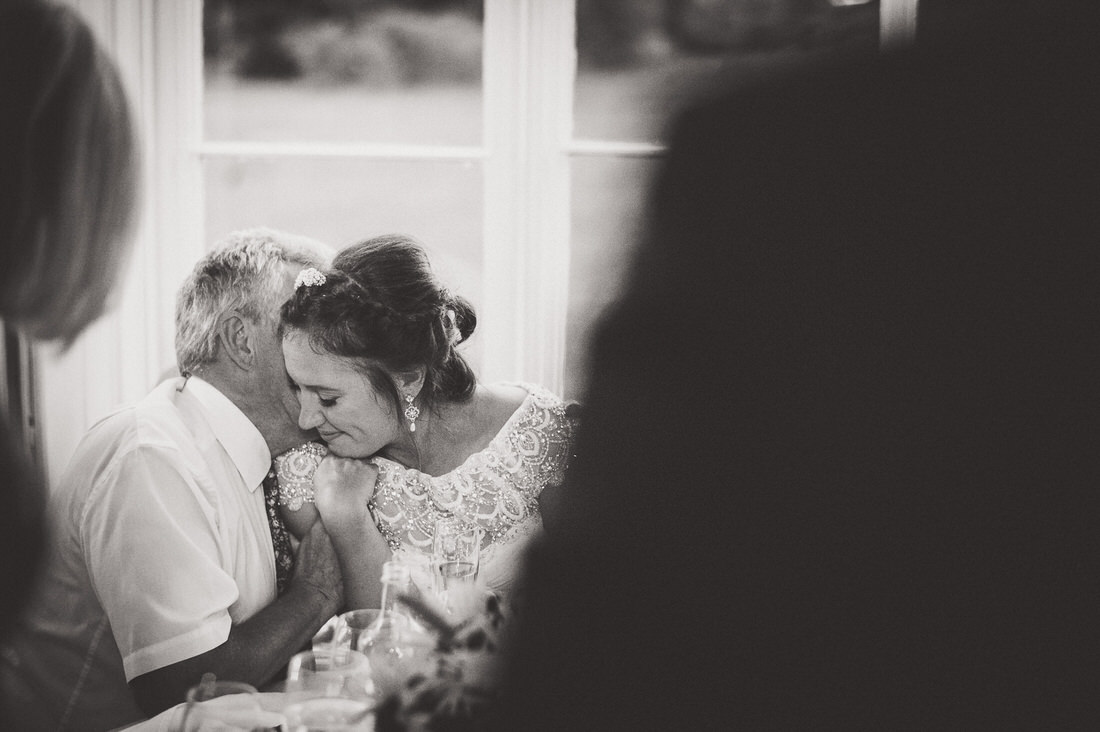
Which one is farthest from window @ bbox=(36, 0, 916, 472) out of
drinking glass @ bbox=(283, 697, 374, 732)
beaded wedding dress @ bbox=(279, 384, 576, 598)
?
drinking glass @ bbox=(283, 697, 374, 732)

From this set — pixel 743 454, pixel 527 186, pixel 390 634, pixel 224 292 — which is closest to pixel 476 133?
pixel 527 186

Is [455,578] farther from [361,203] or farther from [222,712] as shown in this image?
[361,203]

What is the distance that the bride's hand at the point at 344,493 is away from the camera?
1825mm

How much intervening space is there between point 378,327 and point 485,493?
0.47m

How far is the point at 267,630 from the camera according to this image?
1.50m

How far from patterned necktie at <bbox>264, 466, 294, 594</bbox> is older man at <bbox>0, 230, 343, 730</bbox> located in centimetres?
3

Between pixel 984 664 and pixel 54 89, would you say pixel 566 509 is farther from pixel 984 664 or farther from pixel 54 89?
pixel 54 89

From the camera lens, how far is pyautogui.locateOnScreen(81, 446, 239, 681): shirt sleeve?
4.23ft

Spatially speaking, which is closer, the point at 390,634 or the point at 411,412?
the point at 390,634

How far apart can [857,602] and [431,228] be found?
6.78 feet

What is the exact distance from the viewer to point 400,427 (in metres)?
1.95

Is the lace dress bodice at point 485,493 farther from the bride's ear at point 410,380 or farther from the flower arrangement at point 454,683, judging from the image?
the flower arrangement at point 454,683

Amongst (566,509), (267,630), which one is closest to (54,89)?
(566,509)

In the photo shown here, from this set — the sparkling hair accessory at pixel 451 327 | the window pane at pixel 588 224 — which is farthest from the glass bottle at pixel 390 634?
the window pane at pixel 588 224
